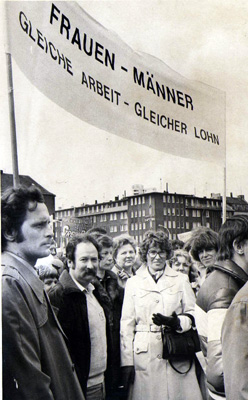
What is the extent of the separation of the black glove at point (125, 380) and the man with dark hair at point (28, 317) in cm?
39

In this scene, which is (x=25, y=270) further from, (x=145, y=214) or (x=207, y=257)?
(x=207, y=257)

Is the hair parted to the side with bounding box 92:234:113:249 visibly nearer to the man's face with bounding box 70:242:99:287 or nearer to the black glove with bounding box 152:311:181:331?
the man's face with bounding box 70:242:99:287

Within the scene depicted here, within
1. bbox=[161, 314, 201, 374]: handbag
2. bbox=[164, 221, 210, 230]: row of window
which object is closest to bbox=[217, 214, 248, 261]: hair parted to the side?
bbox=[164, 221, 210, 230]: row of window

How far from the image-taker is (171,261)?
2834mm

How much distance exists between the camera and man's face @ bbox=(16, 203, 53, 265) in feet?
7.26

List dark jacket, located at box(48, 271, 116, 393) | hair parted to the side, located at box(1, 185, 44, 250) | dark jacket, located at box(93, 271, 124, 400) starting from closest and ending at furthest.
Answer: hair parted to the side, located at box(1, 185, 44, 250), dark jacket, located at box(48, 271, 116, 393), dark jacket, located at box(93, 271, 124, 400)

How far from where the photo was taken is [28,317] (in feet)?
6.90

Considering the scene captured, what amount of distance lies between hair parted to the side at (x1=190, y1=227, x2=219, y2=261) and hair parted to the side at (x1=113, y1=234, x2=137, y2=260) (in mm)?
372

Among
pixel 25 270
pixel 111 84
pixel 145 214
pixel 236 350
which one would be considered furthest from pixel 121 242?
pixel 236 350

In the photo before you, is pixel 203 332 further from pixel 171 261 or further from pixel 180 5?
pixel 180 5

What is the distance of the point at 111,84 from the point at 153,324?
118 cm

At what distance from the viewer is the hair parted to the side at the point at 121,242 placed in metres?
2.68

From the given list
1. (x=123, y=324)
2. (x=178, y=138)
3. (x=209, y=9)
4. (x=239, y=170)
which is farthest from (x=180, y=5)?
(x=123, y=324)

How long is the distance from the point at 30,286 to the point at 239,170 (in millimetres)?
1468
